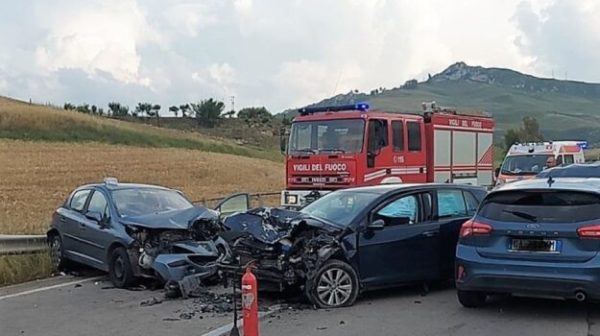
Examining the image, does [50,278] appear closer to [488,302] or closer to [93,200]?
[93,200]

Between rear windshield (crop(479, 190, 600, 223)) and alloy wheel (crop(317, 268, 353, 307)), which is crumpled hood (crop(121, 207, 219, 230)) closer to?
alloy wheel (crop(317, 268, 353, 307))

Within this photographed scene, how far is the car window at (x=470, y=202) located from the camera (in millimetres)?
11008

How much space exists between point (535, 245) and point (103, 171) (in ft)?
129

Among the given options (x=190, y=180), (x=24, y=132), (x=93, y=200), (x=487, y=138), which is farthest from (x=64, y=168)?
(x=93, y=200)

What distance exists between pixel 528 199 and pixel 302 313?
2.77 m

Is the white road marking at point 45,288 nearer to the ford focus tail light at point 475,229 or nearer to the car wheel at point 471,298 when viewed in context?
the car wheel at point 471,298

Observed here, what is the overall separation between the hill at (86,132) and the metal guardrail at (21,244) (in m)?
50.2

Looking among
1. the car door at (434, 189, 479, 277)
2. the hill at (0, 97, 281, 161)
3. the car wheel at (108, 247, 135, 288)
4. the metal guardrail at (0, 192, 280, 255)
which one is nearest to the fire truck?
the car door at (434, 189, 479, 277)

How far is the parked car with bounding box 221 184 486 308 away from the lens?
9359mm

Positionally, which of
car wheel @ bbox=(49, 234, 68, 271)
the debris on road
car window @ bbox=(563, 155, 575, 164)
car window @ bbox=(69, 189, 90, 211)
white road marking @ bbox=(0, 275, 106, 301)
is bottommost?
white road marking @ bbox=(0, 275, 106, 301)

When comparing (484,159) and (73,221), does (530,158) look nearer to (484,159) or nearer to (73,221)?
(484,159)

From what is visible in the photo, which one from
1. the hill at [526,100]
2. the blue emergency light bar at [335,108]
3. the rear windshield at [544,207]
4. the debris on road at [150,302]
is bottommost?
the debris on road at [150,302]

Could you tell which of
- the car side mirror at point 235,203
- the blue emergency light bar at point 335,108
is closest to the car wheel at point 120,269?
the car side mirror at point 235,203

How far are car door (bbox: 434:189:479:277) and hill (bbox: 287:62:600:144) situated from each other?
3890 inches
